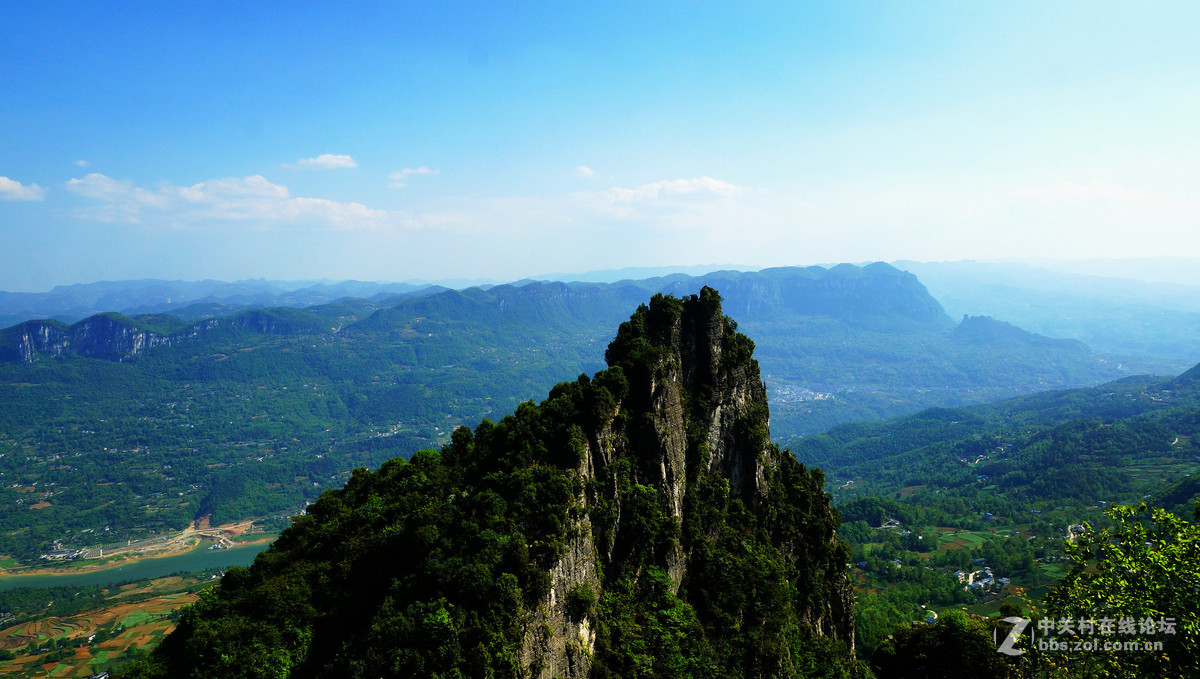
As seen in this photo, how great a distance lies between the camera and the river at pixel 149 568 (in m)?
138

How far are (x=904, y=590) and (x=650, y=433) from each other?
8789 centimetres

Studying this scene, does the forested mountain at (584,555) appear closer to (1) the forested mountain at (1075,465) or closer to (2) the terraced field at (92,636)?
(2) the terraced field at (92,636)

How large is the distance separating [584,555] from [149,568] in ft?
559

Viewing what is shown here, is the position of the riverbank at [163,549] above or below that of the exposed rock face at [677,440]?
below

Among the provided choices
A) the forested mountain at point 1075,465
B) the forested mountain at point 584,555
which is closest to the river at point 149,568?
the forested mountain at point 584,555

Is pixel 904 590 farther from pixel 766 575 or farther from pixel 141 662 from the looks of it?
pixel 141 662

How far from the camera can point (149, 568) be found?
479ft

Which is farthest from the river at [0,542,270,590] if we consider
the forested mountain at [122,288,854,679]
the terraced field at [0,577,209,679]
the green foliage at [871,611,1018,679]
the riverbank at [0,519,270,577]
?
the green foliage at [871,611,1018,679]

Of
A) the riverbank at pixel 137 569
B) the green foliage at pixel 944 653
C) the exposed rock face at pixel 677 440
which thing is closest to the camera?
the exposed rock face at pixel 677 440

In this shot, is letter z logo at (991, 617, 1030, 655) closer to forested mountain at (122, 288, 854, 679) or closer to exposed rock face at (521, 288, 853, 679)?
forested mountain at (122, 288, 854, 679)

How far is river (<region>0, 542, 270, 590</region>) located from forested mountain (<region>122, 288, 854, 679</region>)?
127 m

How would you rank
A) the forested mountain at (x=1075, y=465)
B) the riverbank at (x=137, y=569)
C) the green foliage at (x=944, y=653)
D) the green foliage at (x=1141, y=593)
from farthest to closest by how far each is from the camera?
the forested mountain at (x=1075, y=465) → the riverbank at (x=137, y=569) → the green foliage at (x=944, y=653) → the green foliage at (x=1141, y=593)

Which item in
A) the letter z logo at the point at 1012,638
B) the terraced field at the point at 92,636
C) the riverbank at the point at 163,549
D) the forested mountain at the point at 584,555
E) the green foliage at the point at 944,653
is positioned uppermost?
the forested mountain at the point at 584,555

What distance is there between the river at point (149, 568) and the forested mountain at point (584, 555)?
12661 cm
